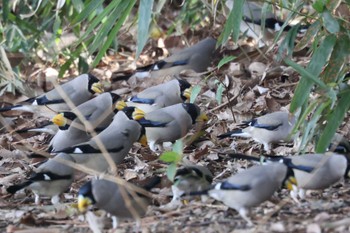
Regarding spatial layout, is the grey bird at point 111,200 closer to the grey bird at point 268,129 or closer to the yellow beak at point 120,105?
the grey bird at point 268,129

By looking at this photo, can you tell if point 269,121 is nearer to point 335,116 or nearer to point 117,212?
point 335,116

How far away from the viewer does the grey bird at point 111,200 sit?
14.7 feet

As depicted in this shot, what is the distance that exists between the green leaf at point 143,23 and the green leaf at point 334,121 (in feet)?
3.54

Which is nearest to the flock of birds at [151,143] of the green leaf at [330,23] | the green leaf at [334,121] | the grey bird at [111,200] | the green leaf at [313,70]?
the grey bird at [111,200]

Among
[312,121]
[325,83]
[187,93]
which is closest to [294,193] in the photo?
[312,121]

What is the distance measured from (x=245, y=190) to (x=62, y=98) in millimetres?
3258

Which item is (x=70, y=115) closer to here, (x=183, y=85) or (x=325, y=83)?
(x=183, y=85)

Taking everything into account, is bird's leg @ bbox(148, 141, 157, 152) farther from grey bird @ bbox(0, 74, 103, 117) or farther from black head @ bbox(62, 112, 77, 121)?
grey bird @ bbox(0, 74, 103, 117)

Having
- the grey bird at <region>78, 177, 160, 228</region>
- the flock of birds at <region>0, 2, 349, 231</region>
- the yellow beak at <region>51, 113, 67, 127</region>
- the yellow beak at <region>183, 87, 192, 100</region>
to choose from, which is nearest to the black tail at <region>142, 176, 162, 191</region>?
the flock of birds at <region>0, 2, 349, 231</region>

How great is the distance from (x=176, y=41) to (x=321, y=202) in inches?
196

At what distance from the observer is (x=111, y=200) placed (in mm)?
4512

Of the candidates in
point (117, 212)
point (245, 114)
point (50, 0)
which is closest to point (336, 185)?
point (117, 212)

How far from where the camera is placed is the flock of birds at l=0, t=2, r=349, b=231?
4.47 meters

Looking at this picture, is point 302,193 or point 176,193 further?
point 176,193
